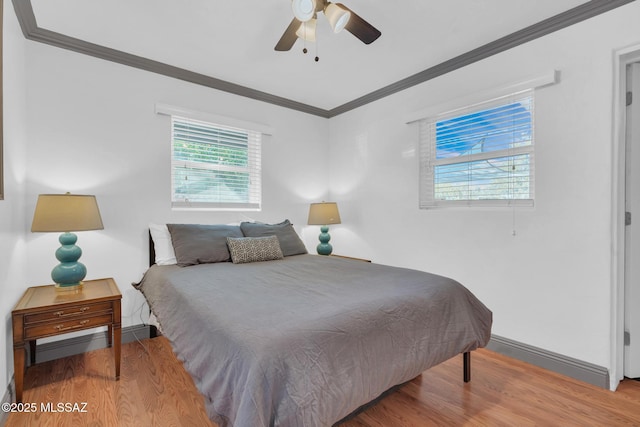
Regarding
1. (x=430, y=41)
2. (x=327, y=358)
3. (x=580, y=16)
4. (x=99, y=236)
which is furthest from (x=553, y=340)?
(x=99, y=236)

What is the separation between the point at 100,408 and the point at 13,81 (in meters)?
2.10

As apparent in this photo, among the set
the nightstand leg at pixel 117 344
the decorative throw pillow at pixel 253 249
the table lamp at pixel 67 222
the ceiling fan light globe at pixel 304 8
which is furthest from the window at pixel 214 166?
the ceiling fan light globe at pixel 304 8

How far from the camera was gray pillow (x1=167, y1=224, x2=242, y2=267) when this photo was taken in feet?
8.39

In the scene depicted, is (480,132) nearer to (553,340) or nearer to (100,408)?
(553,340)

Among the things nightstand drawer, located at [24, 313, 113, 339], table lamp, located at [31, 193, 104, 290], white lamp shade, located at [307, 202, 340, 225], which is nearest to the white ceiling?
table lamp, located at [31, 193, 104, 290]

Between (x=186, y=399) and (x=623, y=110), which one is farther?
(x=623, y=110)

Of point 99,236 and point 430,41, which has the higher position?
point 430,41

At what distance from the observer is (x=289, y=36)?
6.85ft

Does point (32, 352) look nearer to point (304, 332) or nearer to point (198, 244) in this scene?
point (198, 244)

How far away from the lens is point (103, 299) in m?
2.07

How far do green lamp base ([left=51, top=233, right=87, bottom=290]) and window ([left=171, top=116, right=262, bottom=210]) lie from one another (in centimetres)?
94

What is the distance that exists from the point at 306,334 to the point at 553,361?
216 centimetres

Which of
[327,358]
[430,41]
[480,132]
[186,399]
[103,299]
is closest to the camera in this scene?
[327,358]

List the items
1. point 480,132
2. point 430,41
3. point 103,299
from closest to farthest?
point 103,299, point 430,41, point 480,132
